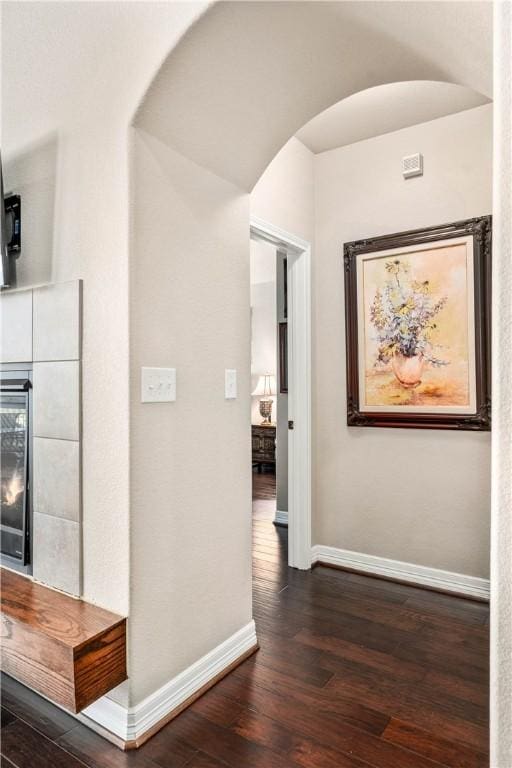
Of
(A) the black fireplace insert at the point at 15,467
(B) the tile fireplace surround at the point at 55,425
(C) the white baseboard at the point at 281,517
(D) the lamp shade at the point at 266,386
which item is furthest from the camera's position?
(D) the lamp shade at the point at 266,386

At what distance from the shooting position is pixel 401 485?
289cm

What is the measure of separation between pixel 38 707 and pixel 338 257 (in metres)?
2.78

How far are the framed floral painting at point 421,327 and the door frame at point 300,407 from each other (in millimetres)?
264

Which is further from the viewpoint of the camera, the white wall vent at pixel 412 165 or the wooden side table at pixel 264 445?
the wooden side table at pixel 264 445

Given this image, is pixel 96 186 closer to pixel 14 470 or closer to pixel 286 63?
pixel 286 63

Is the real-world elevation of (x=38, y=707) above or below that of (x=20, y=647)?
below

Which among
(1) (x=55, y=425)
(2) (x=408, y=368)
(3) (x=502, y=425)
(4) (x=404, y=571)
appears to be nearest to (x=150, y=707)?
(1) (x=55, y=425)

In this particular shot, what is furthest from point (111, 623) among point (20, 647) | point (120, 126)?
point (120, 126)

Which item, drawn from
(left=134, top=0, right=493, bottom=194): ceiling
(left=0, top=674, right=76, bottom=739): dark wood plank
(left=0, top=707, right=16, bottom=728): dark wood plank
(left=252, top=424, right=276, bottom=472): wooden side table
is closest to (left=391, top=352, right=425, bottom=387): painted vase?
(left=134, top=0, right=493, bottom=194): ceiling

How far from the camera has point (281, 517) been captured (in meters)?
4.13

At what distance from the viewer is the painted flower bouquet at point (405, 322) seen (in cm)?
277

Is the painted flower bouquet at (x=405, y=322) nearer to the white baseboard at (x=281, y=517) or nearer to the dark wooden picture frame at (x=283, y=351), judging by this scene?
the dark wooden picture frame at (x=283, y=351)

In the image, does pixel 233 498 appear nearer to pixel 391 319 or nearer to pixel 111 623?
pixel 111 623

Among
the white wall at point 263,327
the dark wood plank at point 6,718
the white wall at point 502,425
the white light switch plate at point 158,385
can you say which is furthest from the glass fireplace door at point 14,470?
the white wall at point 263,327
